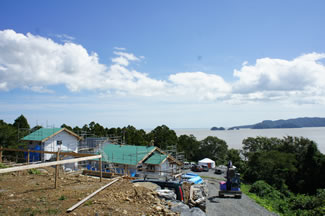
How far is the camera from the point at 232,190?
67.7ft

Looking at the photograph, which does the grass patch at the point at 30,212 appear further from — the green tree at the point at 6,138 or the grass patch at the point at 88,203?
the green tree at the point at 6,138

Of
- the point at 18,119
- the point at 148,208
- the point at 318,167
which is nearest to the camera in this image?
the point at 148,208

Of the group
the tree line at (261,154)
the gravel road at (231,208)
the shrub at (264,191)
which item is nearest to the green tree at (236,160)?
the tree line at (261,154)

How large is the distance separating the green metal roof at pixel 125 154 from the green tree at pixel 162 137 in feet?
75.5

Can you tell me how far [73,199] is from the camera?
8078 millimetres

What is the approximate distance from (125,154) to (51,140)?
1311 centimetres

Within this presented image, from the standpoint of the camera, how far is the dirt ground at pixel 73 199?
6980mm

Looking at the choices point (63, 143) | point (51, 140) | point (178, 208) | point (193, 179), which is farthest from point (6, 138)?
point (178, 208)

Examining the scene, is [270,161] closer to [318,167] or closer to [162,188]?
[318,167]

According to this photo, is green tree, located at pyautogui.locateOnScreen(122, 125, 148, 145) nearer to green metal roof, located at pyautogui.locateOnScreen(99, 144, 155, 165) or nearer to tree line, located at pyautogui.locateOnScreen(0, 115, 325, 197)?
tree line, located at pyautogui.locateOnScreen(0, 115, 325, 197)

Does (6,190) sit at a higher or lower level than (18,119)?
lower

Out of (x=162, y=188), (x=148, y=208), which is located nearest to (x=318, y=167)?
(x=162, y=188)

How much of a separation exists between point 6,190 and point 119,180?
4819mm

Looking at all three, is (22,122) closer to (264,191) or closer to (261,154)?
(264,191)
